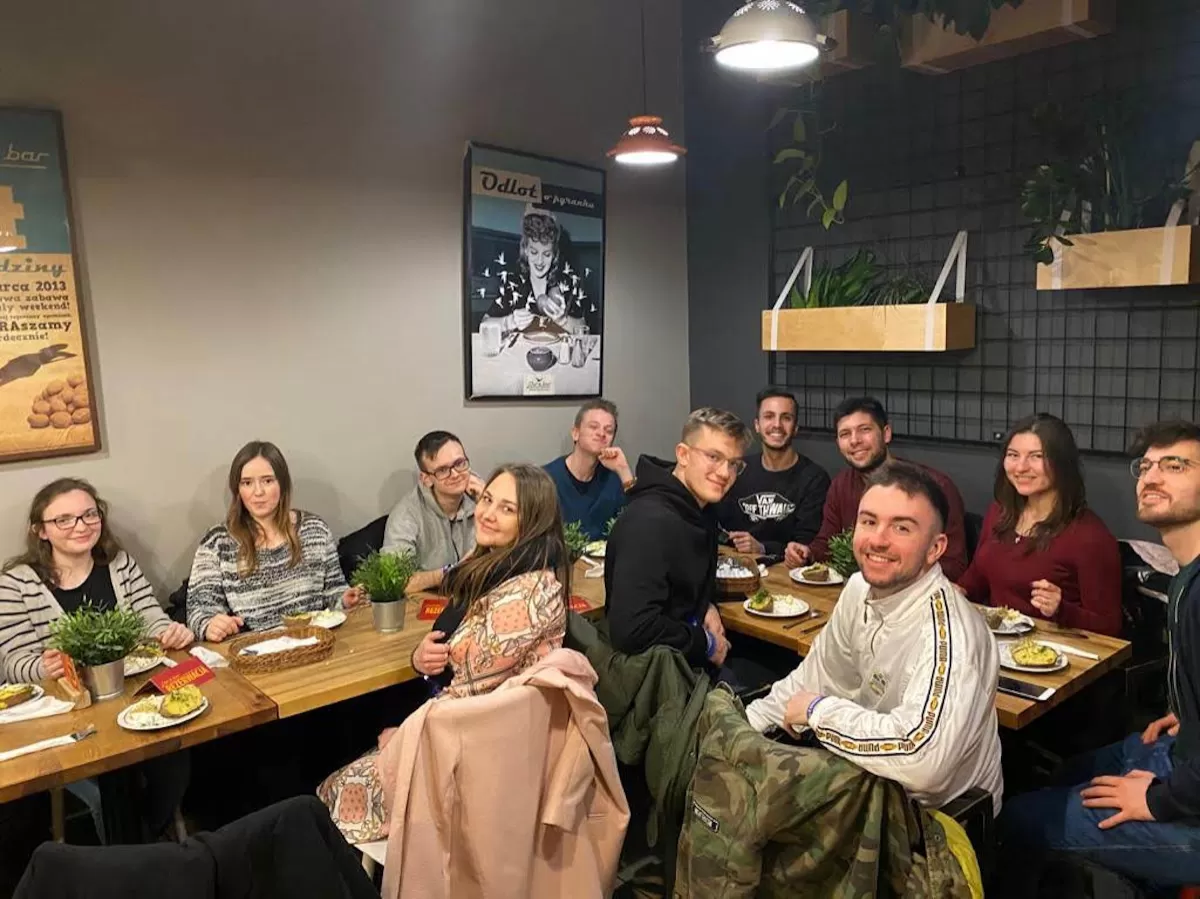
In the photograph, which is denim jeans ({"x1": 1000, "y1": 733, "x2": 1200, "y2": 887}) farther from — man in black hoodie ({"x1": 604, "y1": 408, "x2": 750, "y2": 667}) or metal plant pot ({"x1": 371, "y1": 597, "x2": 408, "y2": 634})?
metal plant pot ({"x1": 371, "y1": 597, "x2": 408, "y2": 634})

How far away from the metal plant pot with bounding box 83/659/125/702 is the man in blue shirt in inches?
82.2

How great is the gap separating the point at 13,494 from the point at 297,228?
1.38 metres

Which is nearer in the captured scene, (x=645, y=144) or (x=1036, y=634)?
(x=1036, y=634)

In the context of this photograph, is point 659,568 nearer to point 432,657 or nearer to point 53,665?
point 432,657

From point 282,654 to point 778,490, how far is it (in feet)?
7.68

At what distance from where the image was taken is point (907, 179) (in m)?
3.96

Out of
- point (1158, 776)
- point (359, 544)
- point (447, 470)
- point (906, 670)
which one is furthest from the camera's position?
point (359, 544)

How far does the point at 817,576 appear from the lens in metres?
3.15

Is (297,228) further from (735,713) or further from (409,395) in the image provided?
(735,713)

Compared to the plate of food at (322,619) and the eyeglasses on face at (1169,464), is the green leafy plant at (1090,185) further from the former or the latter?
the plate of food at (322,619)

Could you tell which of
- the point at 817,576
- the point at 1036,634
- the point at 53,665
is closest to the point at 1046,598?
the point at 1036,634

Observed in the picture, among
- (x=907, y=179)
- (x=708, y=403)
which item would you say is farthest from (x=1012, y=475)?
(x=708, y=403)

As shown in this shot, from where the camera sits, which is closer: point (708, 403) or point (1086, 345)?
point (1086, 345)

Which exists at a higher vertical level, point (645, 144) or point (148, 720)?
point (645, 144)
